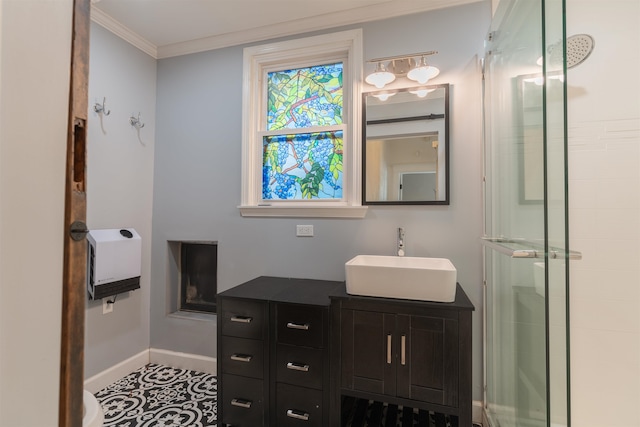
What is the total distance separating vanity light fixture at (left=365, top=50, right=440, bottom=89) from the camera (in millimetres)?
2008

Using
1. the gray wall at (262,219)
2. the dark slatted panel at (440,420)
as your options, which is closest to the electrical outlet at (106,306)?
the gray wall at (262,219)

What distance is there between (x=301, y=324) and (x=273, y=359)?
0.27m

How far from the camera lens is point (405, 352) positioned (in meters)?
1.59

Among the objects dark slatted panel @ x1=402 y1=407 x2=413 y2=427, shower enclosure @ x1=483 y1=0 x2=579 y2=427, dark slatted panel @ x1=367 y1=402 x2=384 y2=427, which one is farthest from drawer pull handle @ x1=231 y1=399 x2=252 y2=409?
shower enclosure @ x1=483 y1=0 x2=579 y2=427

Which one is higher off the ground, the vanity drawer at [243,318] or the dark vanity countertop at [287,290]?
the dark vanity countertop at [287,290]

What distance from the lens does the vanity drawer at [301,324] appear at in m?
1.71

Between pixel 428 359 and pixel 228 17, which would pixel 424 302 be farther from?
pixel 228 17

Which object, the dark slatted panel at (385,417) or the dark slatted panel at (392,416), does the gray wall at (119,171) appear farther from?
the dark slatted panel at (392,416)

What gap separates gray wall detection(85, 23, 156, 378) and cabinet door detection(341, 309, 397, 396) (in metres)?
1.88

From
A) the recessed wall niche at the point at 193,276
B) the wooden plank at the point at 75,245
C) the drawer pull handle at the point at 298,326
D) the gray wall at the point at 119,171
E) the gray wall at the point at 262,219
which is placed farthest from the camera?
the recessed wall niche at the point at 193,276

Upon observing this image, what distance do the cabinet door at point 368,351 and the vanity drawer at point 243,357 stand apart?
1.64 ft

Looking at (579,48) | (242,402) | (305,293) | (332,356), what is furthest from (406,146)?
(242,402)

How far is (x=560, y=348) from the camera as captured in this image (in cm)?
97

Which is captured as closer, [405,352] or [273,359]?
[405,352]
